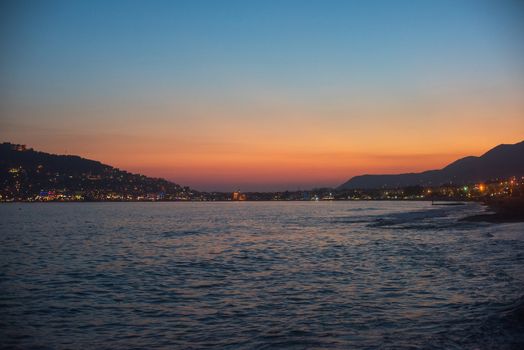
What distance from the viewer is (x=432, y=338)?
1262 centimetres

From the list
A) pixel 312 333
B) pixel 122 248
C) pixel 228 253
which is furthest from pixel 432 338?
pixel 122 248

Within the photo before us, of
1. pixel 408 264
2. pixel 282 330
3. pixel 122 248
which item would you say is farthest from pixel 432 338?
pixel 122 248

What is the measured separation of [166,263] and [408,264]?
15023mm

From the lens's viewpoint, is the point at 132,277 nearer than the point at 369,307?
No

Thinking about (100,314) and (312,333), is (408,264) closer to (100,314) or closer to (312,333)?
(312,333)

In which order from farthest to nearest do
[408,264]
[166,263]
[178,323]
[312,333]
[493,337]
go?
1. [166,263]
2. [408,264]
3. [178,323]
4. [312,333]
5. [493,337]

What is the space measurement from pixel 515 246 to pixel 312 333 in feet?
84.7

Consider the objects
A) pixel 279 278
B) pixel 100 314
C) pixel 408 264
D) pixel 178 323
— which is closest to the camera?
pixel 178 323

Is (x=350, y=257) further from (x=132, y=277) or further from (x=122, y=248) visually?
(x=122, y=248)

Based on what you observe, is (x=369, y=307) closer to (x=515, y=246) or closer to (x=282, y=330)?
(x=282, y=330)

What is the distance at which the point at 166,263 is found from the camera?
30.7 metres

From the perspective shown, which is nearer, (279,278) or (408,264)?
(279,278)

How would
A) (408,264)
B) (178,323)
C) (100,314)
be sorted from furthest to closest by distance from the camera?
(408,264)
(100,314)
(178,323)

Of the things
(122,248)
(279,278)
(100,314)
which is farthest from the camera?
(122,248)
